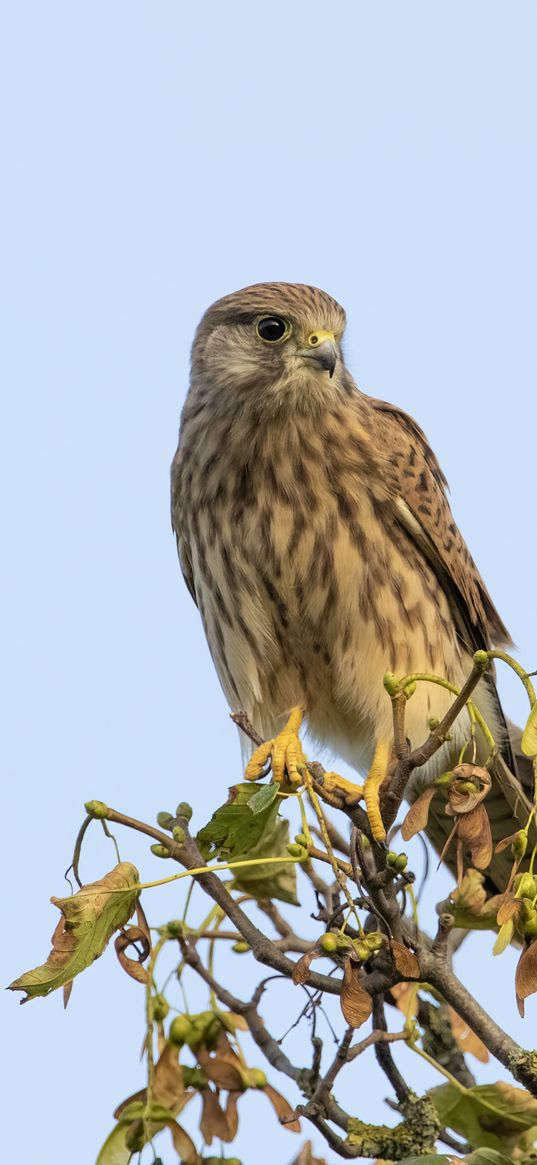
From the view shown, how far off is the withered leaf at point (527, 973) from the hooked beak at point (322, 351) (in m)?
2.33

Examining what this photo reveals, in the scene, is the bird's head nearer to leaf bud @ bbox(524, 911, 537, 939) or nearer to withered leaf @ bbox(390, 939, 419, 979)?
withered leaf @ bbox(390, 939, 419, 979)

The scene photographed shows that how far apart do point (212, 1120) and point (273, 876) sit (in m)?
0.63

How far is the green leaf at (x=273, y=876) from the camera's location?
360 centimetres

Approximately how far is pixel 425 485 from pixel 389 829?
1610 mm

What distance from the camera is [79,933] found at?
2773 millimetres

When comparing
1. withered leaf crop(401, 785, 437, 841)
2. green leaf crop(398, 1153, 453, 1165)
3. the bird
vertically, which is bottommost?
green leaf crop(398, 1153, 453, 1165)

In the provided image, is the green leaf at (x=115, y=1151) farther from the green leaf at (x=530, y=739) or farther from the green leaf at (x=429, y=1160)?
the green leaf at (x=530, y=739)

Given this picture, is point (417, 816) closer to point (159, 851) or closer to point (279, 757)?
point (159, 851)

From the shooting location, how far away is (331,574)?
459 cm

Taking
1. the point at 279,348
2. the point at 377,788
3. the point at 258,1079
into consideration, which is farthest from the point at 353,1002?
the point at 279,348

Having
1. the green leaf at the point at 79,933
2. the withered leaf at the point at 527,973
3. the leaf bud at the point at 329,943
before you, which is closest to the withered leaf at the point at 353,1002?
the leaf bud at the point at 329,943

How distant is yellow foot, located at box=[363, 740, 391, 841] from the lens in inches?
139

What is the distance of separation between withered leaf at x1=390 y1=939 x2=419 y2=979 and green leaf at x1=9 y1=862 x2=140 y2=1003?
23.1 inches

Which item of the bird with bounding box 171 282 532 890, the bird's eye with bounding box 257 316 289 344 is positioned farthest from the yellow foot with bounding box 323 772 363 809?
the bird's eye with bounding box 257 316 289 344
